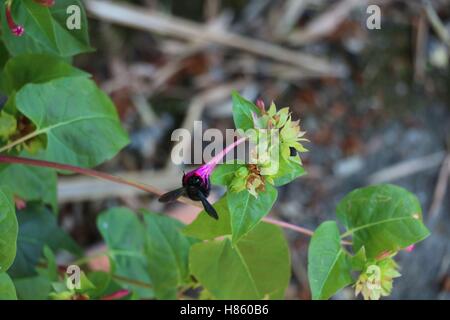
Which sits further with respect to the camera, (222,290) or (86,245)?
(86,245)

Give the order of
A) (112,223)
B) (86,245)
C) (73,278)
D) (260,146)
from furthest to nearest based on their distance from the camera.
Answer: (86,245)
(112,223)
(73,278)
(260,146)

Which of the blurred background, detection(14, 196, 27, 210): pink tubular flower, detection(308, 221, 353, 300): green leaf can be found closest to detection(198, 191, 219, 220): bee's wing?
detection(308, 221, 353, 300): green leaf

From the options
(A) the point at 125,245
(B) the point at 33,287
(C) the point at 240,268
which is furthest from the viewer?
(A) the point at 125,245

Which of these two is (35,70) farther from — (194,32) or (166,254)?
(194,32)

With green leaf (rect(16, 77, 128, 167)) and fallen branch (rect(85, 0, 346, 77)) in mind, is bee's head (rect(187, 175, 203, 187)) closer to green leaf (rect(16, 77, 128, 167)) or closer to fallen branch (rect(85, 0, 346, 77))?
green leaf (rect(16, 77, 128, 167))

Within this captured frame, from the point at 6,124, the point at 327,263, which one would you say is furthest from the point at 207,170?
the point at 6,124

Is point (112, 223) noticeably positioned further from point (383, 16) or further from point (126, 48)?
point (383, 16)

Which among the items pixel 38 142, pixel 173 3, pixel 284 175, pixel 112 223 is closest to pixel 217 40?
pixel 173 3
